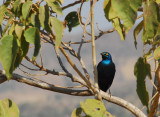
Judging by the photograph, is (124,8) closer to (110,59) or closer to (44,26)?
(44,26)

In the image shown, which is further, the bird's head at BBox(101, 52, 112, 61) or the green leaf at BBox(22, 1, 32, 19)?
the bird's head at BBox(101, 52, 112, 61)

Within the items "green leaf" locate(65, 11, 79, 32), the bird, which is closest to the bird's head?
the bird

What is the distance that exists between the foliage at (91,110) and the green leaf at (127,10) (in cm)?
66

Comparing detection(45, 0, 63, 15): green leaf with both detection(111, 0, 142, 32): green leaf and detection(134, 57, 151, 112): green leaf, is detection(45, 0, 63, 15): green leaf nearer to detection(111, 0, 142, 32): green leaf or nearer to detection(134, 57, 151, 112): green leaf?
detection(111, 0, 142, 32): green leaf

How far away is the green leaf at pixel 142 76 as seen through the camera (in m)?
2.17

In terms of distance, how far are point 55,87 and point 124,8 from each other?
179 centimetres

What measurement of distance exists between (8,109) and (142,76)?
1240 millimetres

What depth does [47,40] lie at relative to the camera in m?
4.06

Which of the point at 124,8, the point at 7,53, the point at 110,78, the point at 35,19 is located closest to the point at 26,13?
the point at 35,19

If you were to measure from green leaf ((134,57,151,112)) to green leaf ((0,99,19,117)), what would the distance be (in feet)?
3.70

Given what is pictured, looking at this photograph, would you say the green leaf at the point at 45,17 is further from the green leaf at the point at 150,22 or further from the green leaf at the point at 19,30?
the green leaf at the point at 150,22

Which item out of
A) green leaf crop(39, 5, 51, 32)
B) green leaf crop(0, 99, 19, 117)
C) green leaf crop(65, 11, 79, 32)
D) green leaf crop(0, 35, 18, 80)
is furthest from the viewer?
green leaf crop(65, 11, 79, 32)

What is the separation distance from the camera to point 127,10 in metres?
2.11

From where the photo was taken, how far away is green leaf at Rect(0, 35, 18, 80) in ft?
7.52
